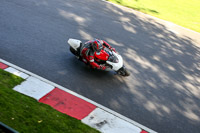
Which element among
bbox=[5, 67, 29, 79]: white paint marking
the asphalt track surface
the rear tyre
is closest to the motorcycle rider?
the asphalt track surface

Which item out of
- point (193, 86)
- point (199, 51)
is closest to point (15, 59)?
point (193, 86)

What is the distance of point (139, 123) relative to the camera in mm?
7402

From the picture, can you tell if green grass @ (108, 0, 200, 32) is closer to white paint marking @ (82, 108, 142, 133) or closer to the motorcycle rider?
the motorcycle rider

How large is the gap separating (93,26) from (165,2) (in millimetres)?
12573

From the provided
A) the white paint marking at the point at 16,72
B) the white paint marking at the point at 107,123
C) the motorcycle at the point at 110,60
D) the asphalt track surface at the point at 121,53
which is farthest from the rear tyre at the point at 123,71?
the white paint marking at the point at 16,72

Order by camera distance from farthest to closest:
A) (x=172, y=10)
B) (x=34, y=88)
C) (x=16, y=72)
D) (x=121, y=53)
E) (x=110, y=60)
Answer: (x=172, y=10) → (x=121, y=53) → (x=110, y=60) → (x=16, y=72) → (x=34, y=88)

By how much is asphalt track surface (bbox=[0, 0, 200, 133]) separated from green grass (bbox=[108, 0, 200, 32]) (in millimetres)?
2132

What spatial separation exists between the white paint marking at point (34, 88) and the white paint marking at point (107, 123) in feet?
5.31

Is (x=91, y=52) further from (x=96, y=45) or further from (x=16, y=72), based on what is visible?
(x=16, y=72)

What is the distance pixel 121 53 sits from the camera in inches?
451

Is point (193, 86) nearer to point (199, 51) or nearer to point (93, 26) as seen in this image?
point (199, 51)

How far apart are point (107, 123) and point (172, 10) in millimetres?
16993

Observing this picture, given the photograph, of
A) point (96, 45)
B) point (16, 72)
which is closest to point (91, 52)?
point (96, 45)

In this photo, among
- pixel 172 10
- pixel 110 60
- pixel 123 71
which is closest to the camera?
pixel 110 60
